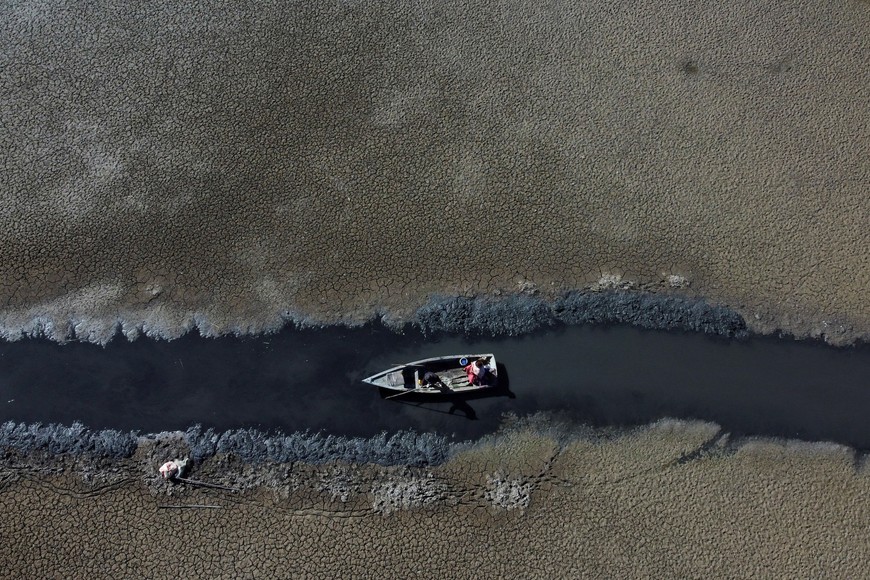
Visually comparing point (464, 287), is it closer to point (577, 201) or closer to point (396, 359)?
point (396, 359)

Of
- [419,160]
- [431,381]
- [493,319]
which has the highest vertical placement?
[419,160]

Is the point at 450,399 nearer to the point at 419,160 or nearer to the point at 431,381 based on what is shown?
the point at 431,381

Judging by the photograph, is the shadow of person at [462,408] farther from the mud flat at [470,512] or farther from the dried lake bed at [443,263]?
the mud flat at [470,512]

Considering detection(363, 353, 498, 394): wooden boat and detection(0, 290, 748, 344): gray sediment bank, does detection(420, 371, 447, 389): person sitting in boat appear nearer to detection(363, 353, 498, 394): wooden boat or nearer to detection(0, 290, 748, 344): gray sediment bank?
detection(363, 353, 498, 394): wooden boat

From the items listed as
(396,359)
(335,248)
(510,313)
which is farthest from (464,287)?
(335,248)

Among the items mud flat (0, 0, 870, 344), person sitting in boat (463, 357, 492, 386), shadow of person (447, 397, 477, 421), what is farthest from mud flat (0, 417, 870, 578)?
mud flat (0, 0, 870, 344)

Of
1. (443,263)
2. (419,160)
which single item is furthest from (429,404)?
(419,160)
